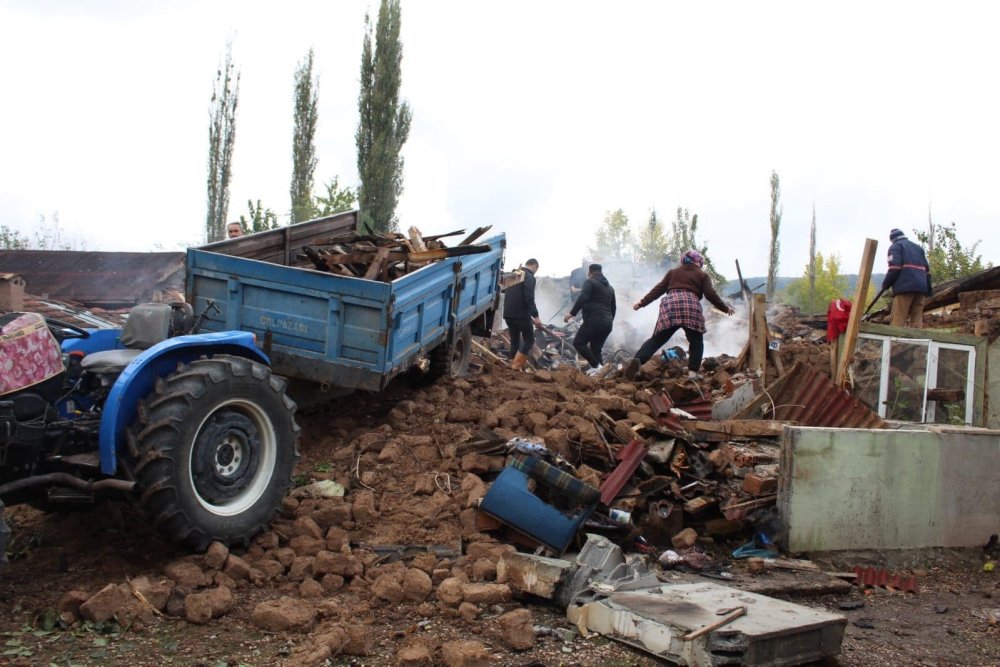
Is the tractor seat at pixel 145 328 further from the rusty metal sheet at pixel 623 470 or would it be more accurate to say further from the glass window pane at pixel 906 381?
the glass window pane at pixel 906 381

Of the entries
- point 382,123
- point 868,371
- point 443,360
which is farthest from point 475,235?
point 382,123

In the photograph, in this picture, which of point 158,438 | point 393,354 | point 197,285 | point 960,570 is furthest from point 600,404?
point 158,438

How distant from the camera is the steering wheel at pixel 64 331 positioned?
489 cm

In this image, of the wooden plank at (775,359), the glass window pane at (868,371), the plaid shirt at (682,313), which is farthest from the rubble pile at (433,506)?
the glass window pane at (868,371)

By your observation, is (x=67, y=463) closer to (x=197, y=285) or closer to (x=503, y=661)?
(x=503, y=661)

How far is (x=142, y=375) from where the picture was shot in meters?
4.64

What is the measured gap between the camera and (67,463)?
4.39 metres

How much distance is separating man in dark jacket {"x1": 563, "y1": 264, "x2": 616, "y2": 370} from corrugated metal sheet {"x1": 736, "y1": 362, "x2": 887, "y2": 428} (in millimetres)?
3933

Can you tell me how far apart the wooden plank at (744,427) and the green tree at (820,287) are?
152 ft

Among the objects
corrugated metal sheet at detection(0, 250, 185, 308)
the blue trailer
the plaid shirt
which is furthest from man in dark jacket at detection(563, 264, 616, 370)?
corrugated metal sheet at detection(0, 250, 185, 308)

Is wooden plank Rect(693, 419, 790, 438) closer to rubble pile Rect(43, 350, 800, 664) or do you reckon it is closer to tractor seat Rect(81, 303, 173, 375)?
rubble pile Rect(43, 350, 800, 664)

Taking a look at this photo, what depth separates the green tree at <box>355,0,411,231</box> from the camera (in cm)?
2689

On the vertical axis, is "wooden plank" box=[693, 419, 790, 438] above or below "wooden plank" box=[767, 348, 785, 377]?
below

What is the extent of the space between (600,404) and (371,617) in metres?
4.09
